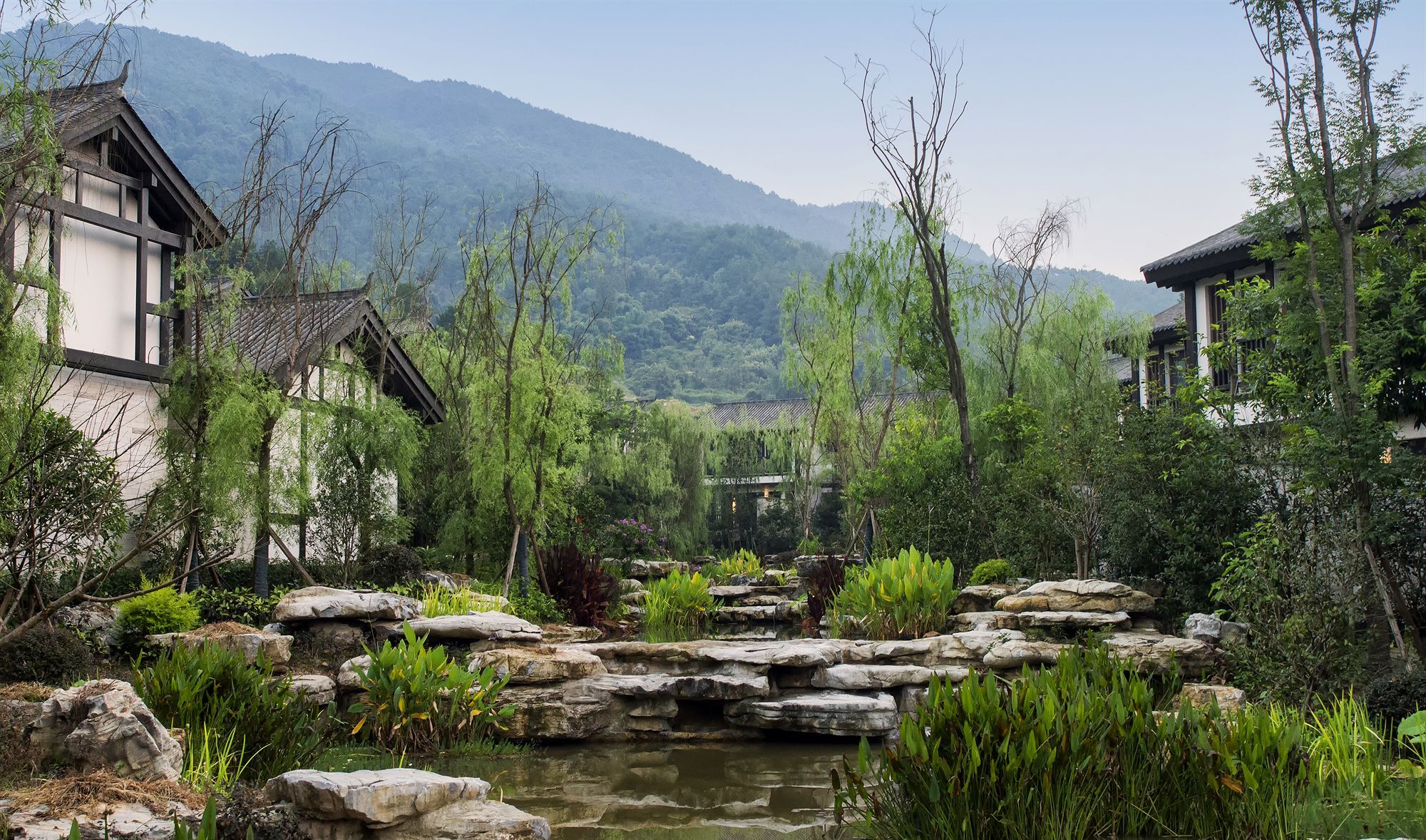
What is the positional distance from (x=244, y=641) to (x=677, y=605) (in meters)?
7.42

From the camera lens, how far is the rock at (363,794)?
5035 mm

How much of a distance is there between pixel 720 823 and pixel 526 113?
128 meters

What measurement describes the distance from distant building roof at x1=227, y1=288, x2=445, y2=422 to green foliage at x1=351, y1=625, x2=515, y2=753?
5.79 m

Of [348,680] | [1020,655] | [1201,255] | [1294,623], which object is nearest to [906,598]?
[1020,655]

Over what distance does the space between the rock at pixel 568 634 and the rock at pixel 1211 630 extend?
6463 mm

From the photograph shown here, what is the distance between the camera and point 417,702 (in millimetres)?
8242

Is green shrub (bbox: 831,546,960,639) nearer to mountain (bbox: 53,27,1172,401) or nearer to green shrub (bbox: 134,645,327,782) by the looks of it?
green shrub (bbox: 134,645,327,782)

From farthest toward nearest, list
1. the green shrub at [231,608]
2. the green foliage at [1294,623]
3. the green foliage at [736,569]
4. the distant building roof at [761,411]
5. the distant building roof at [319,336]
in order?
the distant building roof at [761,411], the green foliage at [736,569], the distant building roof at [319,336], the green shrub at [231,608], the green foliage at [1294,623]

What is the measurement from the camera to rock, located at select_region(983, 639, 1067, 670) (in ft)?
32.4

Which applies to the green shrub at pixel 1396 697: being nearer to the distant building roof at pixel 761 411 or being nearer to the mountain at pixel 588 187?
the mountain at pixel 588 187

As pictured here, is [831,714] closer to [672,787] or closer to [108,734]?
[672,787]

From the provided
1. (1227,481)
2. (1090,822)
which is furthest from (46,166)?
(1227,481)

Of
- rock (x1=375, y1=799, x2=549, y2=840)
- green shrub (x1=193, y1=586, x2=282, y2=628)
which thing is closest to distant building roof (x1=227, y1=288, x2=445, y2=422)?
green shrub (x1=193, y1=586, x2=282, y2=628)

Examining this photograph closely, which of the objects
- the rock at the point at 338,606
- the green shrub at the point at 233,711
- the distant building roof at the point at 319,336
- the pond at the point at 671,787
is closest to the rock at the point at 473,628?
the rock at the point at 338,606
